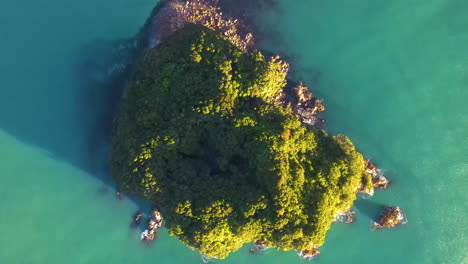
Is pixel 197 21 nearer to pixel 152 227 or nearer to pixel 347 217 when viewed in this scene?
pixel 152 227

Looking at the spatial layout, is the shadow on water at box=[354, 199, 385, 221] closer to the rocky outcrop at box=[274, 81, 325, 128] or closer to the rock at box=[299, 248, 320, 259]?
the rock at box=[299, 248, 320, 259]

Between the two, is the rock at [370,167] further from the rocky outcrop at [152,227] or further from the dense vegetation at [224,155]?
the rocky outcrop at [152,227]

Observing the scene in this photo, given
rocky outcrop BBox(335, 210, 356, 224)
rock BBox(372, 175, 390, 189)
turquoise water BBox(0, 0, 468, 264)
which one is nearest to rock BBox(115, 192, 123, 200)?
turquoise water BBox(0, 0, 468, 264)

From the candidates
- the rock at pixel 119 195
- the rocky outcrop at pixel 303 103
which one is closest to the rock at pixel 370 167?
the rocky outcrop at pixel 303 103

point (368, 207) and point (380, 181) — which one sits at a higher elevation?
point (380, 181)

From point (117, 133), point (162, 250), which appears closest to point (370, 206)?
point (162, 250)

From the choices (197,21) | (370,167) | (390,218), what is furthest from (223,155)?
(390,218)
